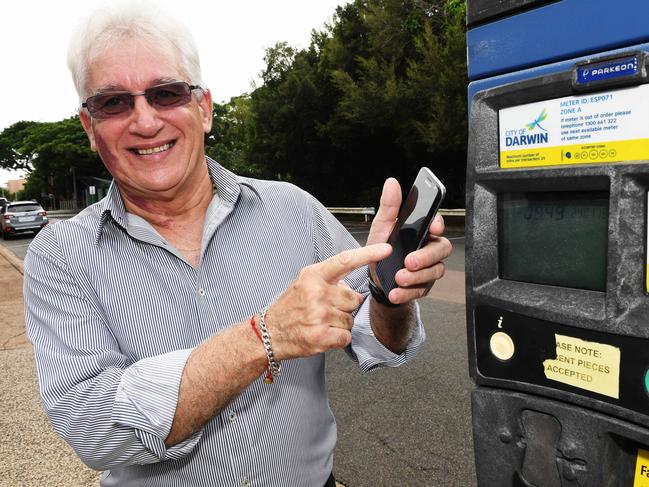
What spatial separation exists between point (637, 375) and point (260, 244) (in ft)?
3.26

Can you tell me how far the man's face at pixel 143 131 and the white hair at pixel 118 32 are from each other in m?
0.02

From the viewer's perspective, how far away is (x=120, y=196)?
1679 millimetres

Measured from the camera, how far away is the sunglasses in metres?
1.59

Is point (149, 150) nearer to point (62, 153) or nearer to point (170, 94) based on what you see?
point (170, 94)

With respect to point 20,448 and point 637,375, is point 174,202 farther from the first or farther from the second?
point 20,448

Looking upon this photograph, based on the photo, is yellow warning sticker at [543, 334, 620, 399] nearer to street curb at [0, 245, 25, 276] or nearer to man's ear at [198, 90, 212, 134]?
man's ear at [198, 90, 212, 134]

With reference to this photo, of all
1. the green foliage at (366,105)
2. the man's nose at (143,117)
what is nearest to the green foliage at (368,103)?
the green foliage at (366,105)

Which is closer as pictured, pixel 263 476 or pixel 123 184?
pixel 263 476

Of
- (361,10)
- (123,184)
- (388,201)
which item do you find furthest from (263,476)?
(361,10)

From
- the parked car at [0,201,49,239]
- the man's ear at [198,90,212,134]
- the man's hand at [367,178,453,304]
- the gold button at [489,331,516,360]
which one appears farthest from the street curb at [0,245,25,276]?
the gold button at [489,331,516,360]

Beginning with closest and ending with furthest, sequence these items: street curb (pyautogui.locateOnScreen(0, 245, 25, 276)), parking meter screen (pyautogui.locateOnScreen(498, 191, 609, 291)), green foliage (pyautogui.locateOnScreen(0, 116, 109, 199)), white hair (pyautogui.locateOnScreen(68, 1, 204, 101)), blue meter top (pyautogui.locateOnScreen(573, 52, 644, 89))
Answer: blue meter top (pyautogui.locateOnScreen(573, 52, 644, 89)), parking meter screen (pyautogui.locateOnScreen(498, 191, 609, 291)), white hair (pyautogui.locateOnScreen(68, 1, 204, 101)), street curb (pyautogui.locateOnScreen(0, 245, 25, 276)), green foliage (pyautogui.locateOnScreen(0, 116, 109, 199))

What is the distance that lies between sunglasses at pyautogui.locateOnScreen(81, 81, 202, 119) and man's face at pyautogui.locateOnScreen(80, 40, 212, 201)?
0.04 ft

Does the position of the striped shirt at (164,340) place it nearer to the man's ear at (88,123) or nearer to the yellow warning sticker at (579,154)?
the man's ear at (88,123)

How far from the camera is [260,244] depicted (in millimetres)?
1664
